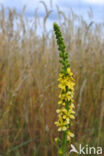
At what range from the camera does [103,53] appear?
4.02m

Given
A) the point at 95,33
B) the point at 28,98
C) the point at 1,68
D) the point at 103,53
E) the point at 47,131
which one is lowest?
the point at 47,131

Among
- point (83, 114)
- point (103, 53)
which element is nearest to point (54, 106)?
point (83, 114)

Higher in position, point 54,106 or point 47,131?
point 54,106

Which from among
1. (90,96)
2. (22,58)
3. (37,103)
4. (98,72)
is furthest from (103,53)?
(37,103)

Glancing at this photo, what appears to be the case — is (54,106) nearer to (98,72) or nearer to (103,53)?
(98,72)

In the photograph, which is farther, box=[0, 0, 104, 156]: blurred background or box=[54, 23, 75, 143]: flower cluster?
box=[0, 0, 104, 156]: blurred background

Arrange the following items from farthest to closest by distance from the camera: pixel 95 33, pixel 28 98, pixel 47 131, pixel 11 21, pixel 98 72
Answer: pixel 95 33 → pixel 98 72 → pixel 11 21 → pixel 28 98 → pixel 47 131

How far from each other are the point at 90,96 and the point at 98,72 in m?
0.48

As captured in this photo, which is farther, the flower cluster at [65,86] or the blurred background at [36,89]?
the blurred background at [36,89]

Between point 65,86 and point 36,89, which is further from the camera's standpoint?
point 36,89

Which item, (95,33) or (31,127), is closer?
(31,127)

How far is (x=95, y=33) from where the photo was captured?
4.61m

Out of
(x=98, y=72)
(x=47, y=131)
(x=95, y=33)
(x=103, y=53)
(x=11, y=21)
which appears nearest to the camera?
(x=47, y=131)

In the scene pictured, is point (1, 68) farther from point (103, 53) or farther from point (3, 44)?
point (103, 53)
